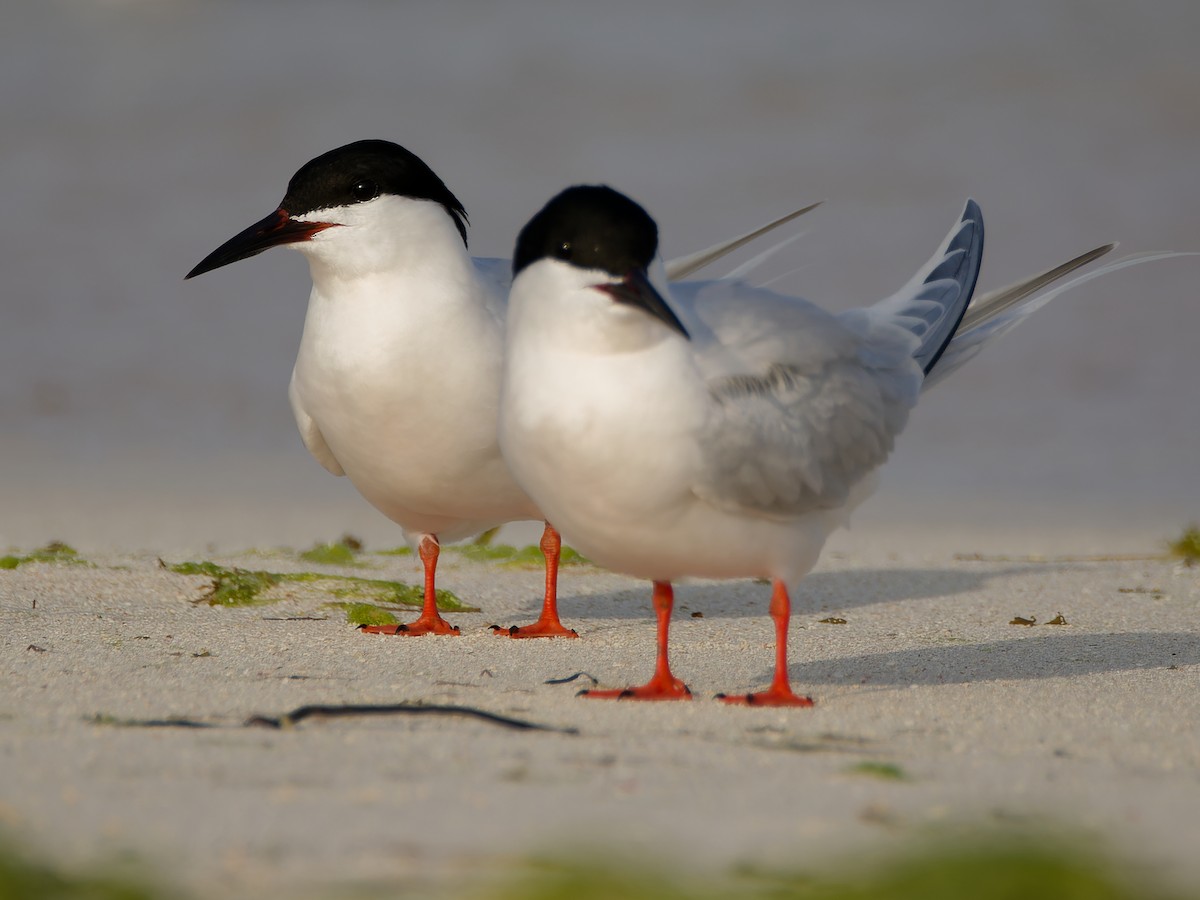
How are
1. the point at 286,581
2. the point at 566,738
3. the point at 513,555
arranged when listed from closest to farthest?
1. the point at 566,738
2. the point at 286,581
3. the point at 513,555

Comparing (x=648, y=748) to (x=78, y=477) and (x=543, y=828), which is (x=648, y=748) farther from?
(x=78, y=477)

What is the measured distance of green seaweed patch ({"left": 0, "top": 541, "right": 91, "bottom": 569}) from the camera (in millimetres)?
5605

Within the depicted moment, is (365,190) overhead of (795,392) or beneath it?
overhead

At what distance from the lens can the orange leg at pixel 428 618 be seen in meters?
4.86

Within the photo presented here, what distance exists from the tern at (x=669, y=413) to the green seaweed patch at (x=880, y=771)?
0.77 meters

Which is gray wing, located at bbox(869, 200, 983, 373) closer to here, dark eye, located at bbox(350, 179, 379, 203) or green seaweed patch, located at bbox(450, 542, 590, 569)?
dark eye, located at bbox(350, 179, 379, 203)

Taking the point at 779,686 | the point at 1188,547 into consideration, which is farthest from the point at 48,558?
the point at 1188,547

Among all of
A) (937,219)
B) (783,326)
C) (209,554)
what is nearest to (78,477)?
(209,554)

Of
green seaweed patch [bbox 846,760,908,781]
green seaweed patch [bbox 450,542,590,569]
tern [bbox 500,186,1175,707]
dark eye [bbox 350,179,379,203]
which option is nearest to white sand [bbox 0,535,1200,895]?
green seaweed patch [bbox 846,760,908,781]

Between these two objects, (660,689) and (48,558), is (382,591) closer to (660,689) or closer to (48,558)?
(48,558)

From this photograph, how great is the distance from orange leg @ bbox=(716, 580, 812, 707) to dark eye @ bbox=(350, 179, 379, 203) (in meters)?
1.89

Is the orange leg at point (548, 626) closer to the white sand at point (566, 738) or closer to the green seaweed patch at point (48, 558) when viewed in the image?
the white sand at point (566, 738)

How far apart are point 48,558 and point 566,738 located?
11.3 feet

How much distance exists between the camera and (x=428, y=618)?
4992mm
